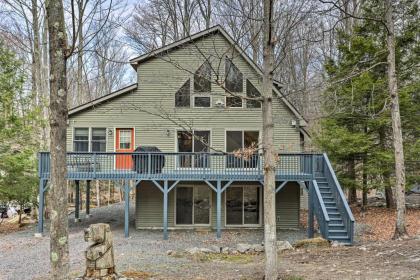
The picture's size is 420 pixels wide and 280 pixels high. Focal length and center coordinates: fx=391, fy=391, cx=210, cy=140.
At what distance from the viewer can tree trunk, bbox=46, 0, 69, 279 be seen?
5.41 m

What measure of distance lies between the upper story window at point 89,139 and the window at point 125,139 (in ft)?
2.29

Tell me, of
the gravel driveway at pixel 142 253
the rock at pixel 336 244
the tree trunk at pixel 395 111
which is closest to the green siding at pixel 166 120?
the gravel driveway at pixel 142 253

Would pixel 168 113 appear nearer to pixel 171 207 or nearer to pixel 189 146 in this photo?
pixel 189 146

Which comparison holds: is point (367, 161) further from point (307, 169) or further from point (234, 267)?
point (234, 267)

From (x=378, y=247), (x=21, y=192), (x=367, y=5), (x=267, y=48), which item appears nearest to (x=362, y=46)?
(x=367, y=5)

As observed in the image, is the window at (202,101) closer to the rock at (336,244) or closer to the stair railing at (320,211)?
the stair railing at (320,211)

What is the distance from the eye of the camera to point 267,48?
755 cm

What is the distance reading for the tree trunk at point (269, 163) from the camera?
7.38 m

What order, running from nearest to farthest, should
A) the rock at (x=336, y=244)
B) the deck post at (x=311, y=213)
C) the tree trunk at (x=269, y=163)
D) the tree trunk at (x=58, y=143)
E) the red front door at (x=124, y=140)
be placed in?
the tree trunk at (x=58, y=143) < the tree trunk at (x=269, y=163) < the rock at (x=336, y=244) < the deck post at (x=311, y=213) < the red front door at (x=124, y=140)

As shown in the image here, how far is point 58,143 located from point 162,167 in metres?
9.44

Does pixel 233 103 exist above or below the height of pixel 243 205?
above

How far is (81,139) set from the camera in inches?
643

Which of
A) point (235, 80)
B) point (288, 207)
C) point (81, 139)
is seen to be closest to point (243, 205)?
point (288, 207)

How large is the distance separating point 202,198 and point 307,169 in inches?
182
